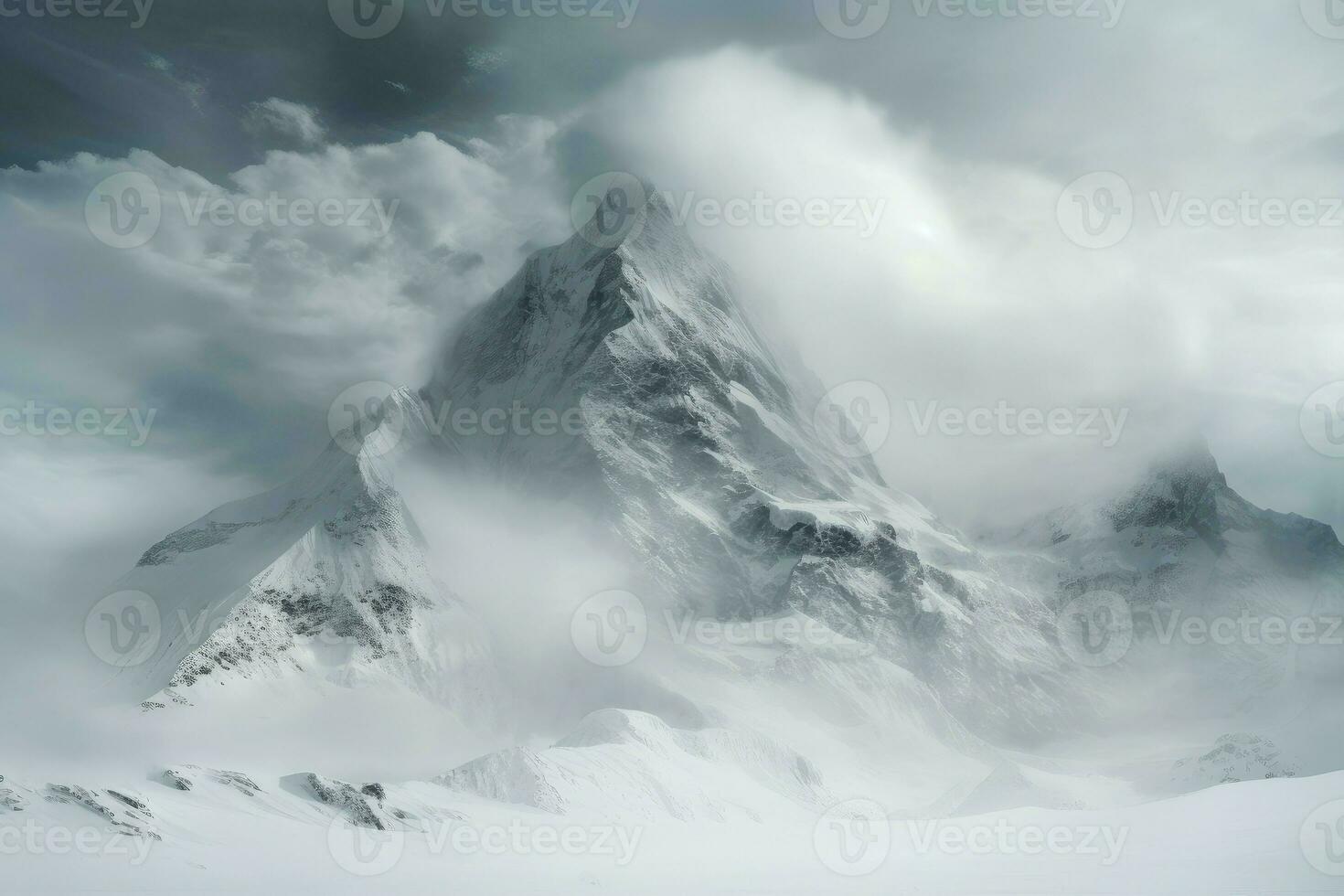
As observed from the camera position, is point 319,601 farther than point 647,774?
Yes

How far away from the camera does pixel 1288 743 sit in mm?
171500

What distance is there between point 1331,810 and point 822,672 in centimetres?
15029

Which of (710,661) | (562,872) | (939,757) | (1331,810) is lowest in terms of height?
(562,872)

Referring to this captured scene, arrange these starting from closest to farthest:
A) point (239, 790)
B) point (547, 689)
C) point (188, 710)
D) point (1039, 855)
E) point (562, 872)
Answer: point (1039, 855), point (562, 872), point (239, 790), point (188, 710), point (547, 689)

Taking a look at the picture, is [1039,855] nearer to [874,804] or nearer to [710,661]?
[874,804]

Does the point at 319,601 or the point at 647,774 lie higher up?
the point at 319,601

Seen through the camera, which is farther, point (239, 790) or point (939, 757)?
point (939, 757)

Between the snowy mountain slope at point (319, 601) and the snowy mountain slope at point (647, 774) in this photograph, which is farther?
the snowy mountain slope at point (319, 601)

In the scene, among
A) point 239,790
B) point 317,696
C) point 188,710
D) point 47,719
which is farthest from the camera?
point 317,696

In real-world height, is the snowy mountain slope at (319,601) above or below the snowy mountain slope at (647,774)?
above

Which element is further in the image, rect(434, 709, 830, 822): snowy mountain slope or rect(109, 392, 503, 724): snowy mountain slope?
rect(109, 392, 503, 724): snowy mountain slope

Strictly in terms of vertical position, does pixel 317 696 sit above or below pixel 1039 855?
above

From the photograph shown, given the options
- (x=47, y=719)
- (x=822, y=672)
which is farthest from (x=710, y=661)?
(x=47, y=719)

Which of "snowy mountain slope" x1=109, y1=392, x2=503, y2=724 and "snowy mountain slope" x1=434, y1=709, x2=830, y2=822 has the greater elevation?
"snowy mountain slope" x1=109, y1=392, x2=503, y2=724
